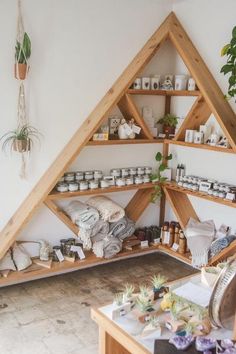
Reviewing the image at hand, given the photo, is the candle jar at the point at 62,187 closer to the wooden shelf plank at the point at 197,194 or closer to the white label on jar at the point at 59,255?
the white label on jar at the point at 59,255

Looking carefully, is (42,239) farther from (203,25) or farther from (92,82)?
(203,25)

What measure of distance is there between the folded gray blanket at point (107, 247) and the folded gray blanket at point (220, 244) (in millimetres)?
898

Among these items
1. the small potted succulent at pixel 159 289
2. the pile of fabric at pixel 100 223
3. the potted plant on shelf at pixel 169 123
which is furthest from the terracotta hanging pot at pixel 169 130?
the small potted succulent at pixel 159 289

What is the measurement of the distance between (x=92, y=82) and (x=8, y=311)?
2103 mm

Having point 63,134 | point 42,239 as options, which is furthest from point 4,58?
point 42,239

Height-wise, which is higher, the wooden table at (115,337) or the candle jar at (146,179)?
the candle jar at (146,179)

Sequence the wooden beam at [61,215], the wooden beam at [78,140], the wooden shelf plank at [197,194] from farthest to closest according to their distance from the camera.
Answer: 1. the wooden beam at [61,215]
2. the wooden shelf plank at [197,194]
3. the wooden beam at [78,140]

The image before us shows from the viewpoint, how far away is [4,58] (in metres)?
3.19

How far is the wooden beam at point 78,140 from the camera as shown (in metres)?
3.37

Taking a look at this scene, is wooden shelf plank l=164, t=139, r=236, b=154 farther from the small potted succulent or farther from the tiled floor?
the small potted succulent

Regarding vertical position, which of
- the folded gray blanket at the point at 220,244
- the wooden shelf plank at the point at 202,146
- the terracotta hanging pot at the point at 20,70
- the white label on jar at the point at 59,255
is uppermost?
the terracotta hanging pot at the point at 20,70

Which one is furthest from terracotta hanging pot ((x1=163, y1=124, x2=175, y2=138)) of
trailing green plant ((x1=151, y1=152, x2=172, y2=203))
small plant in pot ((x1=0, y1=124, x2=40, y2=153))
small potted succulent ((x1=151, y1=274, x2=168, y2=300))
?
small potted succulent ((x1=151, y1=274, x2=168, y2=300))

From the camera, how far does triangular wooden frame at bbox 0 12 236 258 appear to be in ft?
11.1

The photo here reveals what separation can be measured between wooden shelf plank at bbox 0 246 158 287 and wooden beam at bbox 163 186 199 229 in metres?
0.47
